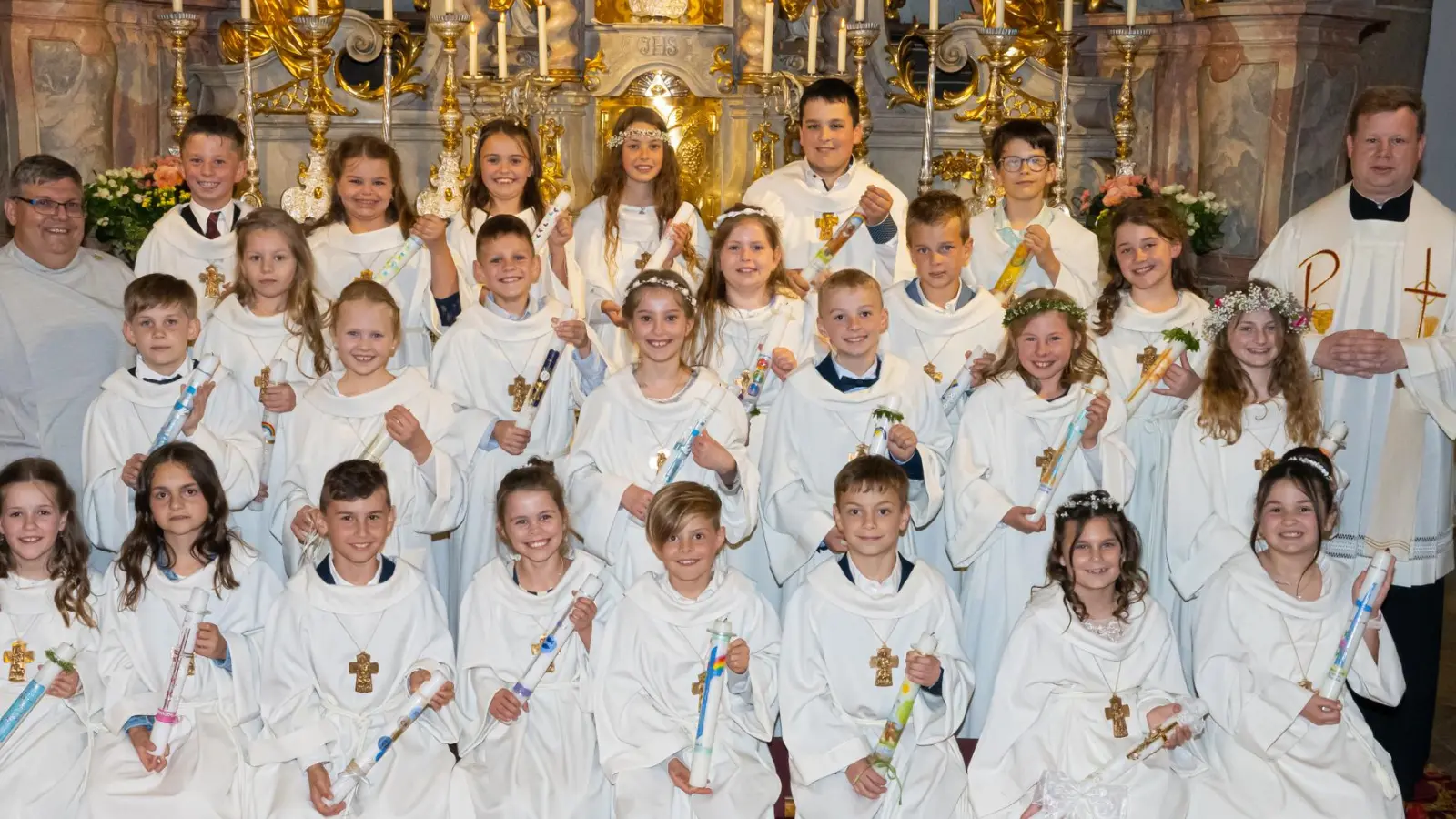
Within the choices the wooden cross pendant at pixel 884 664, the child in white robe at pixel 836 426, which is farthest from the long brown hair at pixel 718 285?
the wooden cross pendant at pixel 884 664

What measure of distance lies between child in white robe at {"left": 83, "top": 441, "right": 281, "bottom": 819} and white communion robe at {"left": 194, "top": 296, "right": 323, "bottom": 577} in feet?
2.55

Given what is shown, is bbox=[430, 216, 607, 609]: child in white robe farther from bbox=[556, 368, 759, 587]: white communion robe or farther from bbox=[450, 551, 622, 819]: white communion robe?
bbox=[450, 551, 622, 819]: white communion robe

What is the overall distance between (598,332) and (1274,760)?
3491 millimetres

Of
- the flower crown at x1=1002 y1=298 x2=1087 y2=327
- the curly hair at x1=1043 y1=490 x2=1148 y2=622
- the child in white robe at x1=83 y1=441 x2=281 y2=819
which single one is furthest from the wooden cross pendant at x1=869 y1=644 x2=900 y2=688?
the child in white robe at x1=83 y1=441 x2=281 y2=819

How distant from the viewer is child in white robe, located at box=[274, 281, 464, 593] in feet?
20.3

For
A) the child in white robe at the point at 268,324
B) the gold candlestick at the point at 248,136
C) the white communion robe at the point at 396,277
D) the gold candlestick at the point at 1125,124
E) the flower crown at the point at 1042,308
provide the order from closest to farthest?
1. the flower crown at the point at 1042,308
2. the child in white robe at the point at 268,324
3. the white communion robe at the point at 396,277
4. the gold candlestick at the point at 248,136
5. the gold candlestick at the point at 1125,124

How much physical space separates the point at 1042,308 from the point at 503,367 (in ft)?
6.62

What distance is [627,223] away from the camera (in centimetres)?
760

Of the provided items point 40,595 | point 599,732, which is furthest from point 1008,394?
point 40,595

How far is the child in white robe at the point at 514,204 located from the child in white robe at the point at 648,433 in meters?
1.02

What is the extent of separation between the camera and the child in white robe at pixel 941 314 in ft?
22.2

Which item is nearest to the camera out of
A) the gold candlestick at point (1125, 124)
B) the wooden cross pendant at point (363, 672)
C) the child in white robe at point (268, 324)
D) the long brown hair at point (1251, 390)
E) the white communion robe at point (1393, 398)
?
the wooden cross pendant at point (363, 672)

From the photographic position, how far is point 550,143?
28.7ft

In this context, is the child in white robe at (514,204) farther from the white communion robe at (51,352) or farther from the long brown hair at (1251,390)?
the long brown hair at (1251,390)
